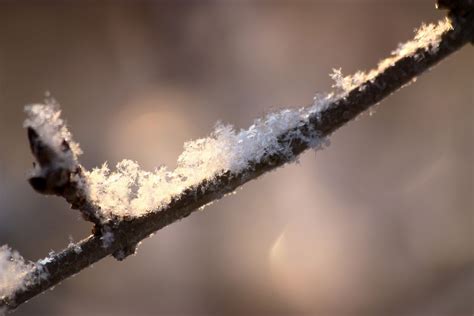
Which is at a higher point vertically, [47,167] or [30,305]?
[30,305]

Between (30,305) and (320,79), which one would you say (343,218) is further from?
(30,305)

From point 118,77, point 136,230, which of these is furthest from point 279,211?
point 136,230

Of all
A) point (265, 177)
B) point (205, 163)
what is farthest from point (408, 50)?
point (265, 177)

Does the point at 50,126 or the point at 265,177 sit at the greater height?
the point at 265,177

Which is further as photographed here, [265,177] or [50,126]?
[265,177]

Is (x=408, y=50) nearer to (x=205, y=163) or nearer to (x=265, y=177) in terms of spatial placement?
(x=205, y=163)

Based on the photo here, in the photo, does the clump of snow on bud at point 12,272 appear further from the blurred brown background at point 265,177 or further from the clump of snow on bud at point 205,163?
the blurred brown background at point 265,177

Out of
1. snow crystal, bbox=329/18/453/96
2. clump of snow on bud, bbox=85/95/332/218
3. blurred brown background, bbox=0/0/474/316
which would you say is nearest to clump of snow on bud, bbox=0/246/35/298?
clump of snow on bud, bbox=85/95/332/218
